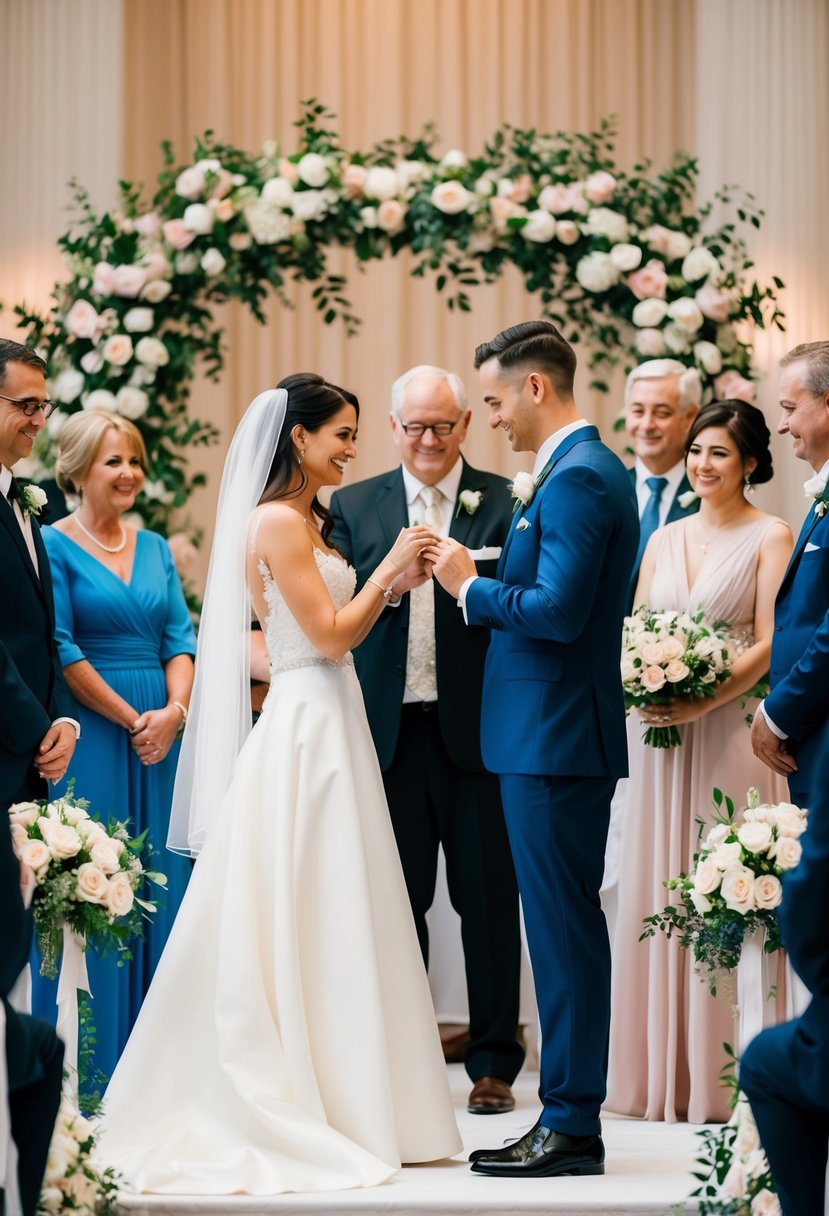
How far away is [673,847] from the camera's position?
5023 mm

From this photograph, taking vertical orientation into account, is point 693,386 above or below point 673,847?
above

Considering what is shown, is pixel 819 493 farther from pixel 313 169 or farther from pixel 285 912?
pixel 313 169

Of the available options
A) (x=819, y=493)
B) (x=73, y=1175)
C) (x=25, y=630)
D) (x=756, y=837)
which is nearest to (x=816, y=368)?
(x=819, y=493)

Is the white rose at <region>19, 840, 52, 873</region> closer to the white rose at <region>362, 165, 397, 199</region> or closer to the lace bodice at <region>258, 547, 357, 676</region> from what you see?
the lace bodice at <region>258, 547, 357, 676</region>

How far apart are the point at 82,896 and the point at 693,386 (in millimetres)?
3201

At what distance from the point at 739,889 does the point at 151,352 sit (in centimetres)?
365

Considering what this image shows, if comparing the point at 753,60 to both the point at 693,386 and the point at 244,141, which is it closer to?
the point at 693,386

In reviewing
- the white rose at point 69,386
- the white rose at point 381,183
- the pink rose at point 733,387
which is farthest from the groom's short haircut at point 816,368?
the white rose at point 69,386

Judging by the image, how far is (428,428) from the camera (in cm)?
507

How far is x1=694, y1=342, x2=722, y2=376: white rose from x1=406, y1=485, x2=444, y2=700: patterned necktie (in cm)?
175

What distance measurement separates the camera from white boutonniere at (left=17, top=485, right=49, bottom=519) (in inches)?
181

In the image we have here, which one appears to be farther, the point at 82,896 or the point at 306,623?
the point at 306,623

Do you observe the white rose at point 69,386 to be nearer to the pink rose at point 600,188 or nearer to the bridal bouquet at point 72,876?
the pink rose at point 600,188

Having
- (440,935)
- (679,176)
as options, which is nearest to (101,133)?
(679,176)
